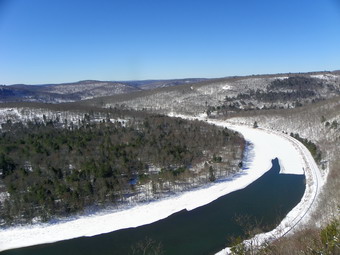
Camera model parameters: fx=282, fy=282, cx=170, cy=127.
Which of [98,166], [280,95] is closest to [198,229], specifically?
[98,166]

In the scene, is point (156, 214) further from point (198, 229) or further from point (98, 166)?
point (98, 166)

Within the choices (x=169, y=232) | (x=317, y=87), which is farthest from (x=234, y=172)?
(x=317, y=87)

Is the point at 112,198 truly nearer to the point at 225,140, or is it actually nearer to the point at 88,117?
the point at 225,140

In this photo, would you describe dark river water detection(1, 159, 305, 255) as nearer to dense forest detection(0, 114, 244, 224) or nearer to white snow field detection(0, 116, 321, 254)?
white snow field detection(0, 116, 321, 254)

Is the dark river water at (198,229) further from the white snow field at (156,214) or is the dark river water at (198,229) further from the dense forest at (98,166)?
the dense forest at (98,166)

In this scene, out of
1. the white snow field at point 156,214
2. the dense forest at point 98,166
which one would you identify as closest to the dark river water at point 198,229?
the white snow field at point 156,214

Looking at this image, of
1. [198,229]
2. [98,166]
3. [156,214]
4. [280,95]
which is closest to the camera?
[198,229]
